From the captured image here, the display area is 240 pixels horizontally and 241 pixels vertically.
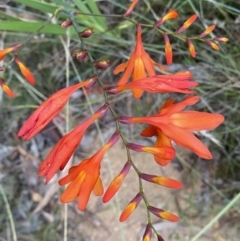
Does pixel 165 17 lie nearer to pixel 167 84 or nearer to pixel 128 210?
pixel 167 84

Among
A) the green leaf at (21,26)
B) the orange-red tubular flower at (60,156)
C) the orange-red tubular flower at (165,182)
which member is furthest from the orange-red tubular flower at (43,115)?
the green leaf at (21,26)

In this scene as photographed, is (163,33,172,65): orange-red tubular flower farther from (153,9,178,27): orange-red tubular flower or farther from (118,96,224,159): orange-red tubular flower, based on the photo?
(118,96,224,159): orange-red tubular flower

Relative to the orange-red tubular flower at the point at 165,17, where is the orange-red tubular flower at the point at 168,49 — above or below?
below

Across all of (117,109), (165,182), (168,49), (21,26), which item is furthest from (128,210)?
(117,109)

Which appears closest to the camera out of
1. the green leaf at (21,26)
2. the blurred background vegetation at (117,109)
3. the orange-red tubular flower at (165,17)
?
the orange-red tubular flower at (165,17)

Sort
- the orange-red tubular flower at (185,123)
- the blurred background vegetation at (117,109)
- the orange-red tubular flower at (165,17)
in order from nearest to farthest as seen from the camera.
Result: the orange-red tubular flower at (185,123) < the orange-red tubular flower at (165,17) < the blurred background vegetation at (117,109)

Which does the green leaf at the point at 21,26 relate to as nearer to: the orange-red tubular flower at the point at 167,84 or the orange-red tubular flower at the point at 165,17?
the orange-red tubular flower at the point at 165,17

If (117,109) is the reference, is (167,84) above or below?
above

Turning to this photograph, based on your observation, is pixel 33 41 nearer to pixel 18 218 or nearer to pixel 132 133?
pixel 132 133
